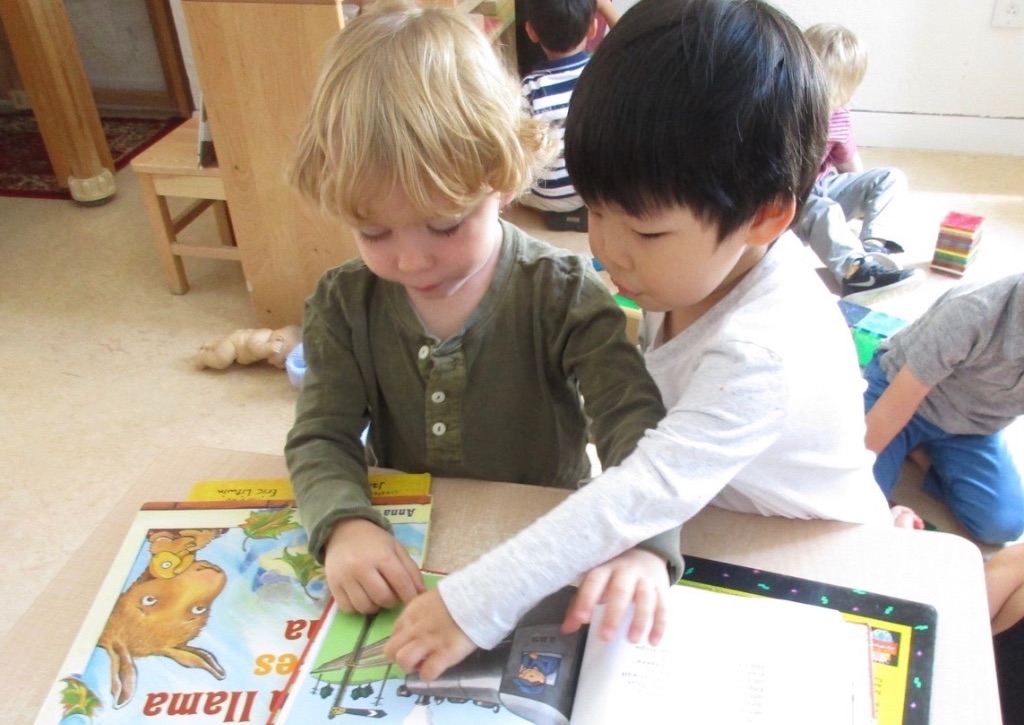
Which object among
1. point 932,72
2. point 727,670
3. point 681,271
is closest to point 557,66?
point 932,72

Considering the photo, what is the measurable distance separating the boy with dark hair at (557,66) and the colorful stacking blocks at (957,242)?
0.93 meters

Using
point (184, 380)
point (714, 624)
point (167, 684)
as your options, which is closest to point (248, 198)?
point (184, 380)

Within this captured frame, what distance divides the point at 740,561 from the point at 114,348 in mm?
1702

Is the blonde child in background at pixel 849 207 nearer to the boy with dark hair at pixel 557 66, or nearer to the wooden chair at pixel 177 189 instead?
the boy with dark hair at pixel 557 66

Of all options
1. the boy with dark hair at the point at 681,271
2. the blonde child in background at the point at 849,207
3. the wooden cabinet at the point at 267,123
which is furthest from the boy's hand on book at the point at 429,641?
the blonde child in background at the point at 849,207

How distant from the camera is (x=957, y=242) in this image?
205 centimetres

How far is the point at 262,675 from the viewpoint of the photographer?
0.55 metres

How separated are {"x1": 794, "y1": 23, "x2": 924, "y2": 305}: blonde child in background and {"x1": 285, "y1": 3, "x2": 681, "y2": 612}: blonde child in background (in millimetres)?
1358

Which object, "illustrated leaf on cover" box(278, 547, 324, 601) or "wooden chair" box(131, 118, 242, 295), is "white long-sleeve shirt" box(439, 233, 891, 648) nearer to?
"illustrated leaf on cover" box(278, 547, 324, 601)

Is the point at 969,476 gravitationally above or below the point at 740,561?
below

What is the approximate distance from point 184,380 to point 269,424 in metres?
0.28

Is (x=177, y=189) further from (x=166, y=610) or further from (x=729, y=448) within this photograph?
(x=729, y=448)

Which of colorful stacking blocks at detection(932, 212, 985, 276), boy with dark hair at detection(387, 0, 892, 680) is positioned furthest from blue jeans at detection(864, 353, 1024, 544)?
colorful stacking blocks at detection(932, 212, 985, 276)

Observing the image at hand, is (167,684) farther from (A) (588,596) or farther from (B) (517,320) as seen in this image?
(B) (517,320)
